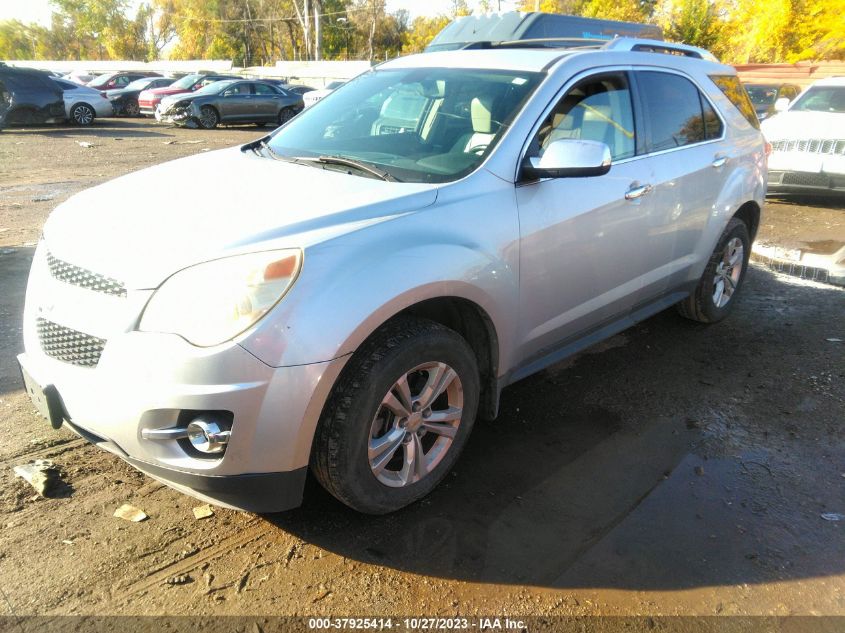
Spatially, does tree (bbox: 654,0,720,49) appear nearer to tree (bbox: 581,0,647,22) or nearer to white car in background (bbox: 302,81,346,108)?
tree (bbox: 581,0,647,22)

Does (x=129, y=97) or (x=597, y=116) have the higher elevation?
(x=597, y=116)

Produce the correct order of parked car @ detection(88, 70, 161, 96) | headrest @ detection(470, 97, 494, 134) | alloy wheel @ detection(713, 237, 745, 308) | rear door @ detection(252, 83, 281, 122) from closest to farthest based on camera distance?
1. headrest @ detection(470, 97, 494, 134)
2. alloy wheel @ detection(713, 237, 745, 308)
3. rear door @ detection(252, 83, 281, 122)
4. parked car @ detection(88, 70, 161, 96)

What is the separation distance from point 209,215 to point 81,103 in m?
20.1

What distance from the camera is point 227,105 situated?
2095 cm

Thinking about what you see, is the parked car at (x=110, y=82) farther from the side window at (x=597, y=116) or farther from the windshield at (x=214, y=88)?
the side window at (x=597, y=116)

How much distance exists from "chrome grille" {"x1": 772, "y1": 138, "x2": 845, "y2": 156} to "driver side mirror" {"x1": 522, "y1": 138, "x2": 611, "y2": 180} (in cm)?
765

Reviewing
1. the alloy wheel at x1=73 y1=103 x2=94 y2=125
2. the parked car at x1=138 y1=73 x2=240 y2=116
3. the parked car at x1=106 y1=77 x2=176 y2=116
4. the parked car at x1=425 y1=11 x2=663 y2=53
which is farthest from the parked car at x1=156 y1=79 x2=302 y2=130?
the parked car at x1=425 y1=11 x2=663 y2=53

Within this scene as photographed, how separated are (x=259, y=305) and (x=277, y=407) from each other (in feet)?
1.15

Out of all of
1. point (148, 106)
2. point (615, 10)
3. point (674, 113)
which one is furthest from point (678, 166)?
point (615, 10)

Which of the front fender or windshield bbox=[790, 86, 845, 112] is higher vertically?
windshield bbox=[790, 86, 845, 112]

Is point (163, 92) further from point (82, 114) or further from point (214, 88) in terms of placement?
point (82, 114)

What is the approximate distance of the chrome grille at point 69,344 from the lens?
2.43 m

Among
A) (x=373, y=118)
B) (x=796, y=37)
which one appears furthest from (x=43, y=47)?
(x=373, y=118)

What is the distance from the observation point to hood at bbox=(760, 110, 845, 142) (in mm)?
9172
